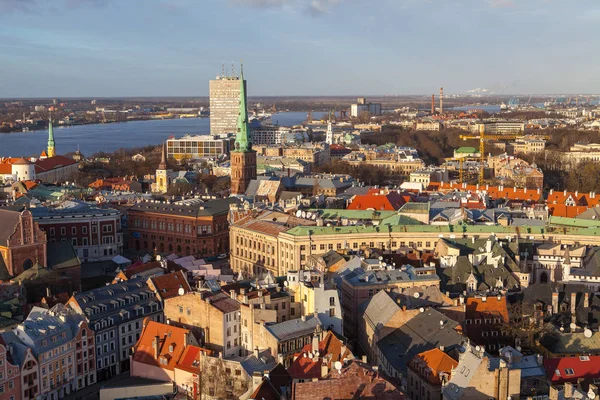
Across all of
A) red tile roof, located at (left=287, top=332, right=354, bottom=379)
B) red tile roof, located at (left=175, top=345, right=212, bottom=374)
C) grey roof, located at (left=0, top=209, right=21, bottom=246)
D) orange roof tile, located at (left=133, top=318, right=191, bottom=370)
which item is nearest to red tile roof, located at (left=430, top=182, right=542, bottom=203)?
grey roof, located at (left=0, top=209, right=21, bottom=246)

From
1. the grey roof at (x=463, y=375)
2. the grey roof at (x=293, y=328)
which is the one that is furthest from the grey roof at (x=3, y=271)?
the grey roof at (x=463, y=375)

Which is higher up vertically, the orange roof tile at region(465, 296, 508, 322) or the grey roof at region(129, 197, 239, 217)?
the grey roof at region(129, 197, 239, 217)

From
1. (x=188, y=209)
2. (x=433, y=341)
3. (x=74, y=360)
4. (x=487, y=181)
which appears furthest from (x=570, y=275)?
(x=487, y=181)

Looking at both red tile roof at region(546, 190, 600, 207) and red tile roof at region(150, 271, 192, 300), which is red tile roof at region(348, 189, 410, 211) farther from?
red tile roof at region(150, 271, 192, 300)

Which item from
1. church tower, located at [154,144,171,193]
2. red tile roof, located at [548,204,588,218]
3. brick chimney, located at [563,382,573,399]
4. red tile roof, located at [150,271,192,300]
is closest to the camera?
brick chimney, located at [563,382,573,399]

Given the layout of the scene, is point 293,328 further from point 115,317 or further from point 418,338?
point 115,317

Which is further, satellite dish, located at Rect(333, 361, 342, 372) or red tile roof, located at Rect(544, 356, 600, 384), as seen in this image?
red tile roof, located at Rect(544, 356, 600, 384)

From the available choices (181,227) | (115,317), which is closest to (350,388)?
(115,317)
